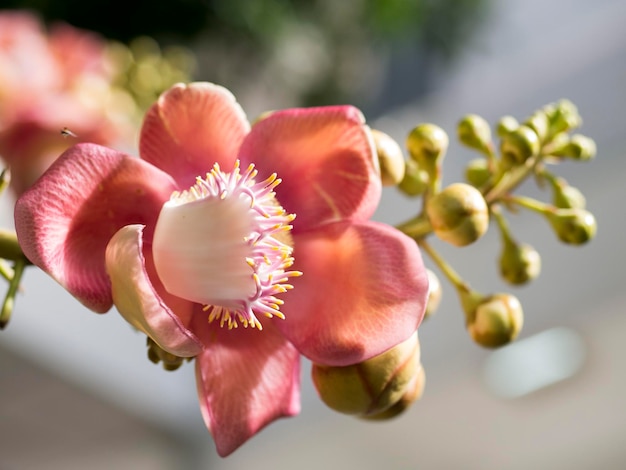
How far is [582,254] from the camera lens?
4.83 ft

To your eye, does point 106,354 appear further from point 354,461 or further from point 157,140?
point 157,140

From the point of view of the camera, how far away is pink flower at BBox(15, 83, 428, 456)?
20 cm

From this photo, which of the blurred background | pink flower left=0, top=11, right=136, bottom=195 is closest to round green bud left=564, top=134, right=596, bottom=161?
pink flower left=0, top=11, right=136, bottom=195

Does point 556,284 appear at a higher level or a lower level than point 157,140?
lower

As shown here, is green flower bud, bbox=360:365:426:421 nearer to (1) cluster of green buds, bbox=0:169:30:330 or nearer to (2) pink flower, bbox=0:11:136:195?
(1) cluster of green buds, bbox=0:169:30:330

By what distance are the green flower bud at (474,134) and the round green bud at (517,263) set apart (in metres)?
0.04

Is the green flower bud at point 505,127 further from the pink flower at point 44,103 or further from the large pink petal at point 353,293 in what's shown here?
the pink flower at point 44,103

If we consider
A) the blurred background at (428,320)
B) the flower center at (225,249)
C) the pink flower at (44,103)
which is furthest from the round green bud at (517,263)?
the blurred background at (428,320)

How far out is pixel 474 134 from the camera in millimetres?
295

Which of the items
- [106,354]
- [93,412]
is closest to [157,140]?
[106,354]

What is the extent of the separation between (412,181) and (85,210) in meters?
0.11

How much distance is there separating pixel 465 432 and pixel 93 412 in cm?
78

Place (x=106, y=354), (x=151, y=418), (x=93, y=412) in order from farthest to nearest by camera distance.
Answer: (x=151, y=418) → (x=93, y=412) → (x=106, y=354)

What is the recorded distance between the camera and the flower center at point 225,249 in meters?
0.21
